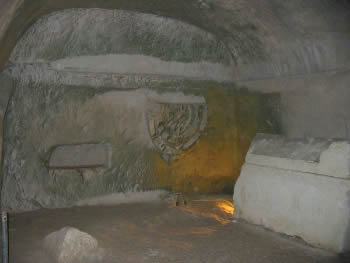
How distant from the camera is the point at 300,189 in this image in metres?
3.51

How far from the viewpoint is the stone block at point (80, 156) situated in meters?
4.86

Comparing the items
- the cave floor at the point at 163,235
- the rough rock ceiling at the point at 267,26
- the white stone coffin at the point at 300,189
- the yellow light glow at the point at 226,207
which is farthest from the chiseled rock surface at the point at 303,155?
the rough rock ceiling at the point at 267,26

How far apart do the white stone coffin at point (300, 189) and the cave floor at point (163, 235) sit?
148 mm

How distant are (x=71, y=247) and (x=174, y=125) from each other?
286 centimetres

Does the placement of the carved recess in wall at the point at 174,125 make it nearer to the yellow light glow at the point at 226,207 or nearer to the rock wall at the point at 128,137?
the rock wall at the point at 128,137

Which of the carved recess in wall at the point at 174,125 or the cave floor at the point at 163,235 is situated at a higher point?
the carved recess in wall at the point at 174,125

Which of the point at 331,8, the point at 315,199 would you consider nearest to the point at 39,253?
the point at 315,199

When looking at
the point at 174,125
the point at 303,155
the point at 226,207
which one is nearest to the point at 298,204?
the point at 303,155

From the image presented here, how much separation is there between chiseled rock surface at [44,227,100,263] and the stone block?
1.77 m

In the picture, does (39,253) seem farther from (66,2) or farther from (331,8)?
(331,8)

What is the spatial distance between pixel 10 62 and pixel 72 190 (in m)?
1.82

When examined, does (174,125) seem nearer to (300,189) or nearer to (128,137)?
(128,137)

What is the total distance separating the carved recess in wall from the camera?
18.0ft

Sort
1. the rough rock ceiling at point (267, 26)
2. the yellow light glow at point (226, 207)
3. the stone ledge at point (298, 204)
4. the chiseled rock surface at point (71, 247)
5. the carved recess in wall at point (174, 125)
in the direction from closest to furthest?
the chiseled rock surface at point (71, 247), the stone ledge at point (298, 204), the rough rock ceiling at point (267, 26), the yellow light glow at point (226, 207), the carved recess in wall at point (174, 125)
